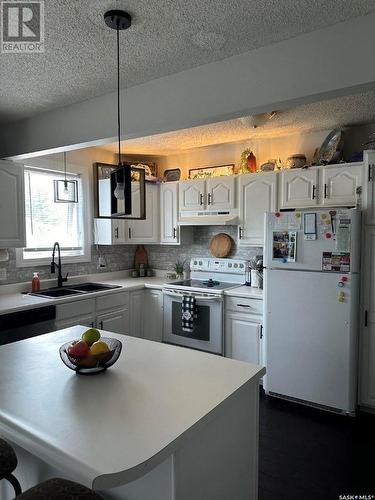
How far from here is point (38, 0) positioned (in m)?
1.52

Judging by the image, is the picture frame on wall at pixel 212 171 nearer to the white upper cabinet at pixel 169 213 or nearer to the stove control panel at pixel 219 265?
the white upper cabinet at pixel 169 213

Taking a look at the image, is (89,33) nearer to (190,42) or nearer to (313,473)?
(190,42)

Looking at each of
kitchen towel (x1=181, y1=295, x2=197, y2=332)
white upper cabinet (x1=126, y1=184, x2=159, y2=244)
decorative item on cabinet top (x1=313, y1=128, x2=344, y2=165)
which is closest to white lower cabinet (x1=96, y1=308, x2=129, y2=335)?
kitchen towel (x1=181, y1=295, x2=197, y2=332)

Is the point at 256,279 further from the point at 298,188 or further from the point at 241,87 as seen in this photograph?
the point at 241,87

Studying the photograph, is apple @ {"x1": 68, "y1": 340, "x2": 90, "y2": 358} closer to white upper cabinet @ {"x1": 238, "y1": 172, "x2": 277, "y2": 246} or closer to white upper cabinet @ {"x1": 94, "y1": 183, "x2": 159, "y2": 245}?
white upper cabinet @ {"x1": 238, "y1": 172, "x2": 277, "y2": 246}

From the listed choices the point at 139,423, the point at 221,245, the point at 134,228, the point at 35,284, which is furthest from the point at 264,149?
the point at 139,423

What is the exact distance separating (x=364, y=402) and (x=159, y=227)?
2.79m

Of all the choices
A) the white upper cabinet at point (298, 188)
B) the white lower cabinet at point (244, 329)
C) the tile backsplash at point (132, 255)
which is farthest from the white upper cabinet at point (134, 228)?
the white upper cabinet at point (298, 188)

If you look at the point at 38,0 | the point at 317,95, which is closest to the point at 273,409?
the point at 317,95

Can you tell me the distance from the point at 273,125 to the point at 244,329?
1973mm

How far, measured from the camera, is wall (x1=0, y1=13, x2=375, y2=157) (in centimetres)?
171

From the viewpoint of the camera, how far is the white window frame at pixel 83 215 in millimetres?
3512

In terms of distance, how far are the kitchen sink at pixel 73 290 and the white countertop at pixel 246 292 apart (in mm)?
1235

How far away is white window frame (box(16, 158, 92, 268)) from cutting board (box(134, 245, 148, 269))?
29.7 inches
